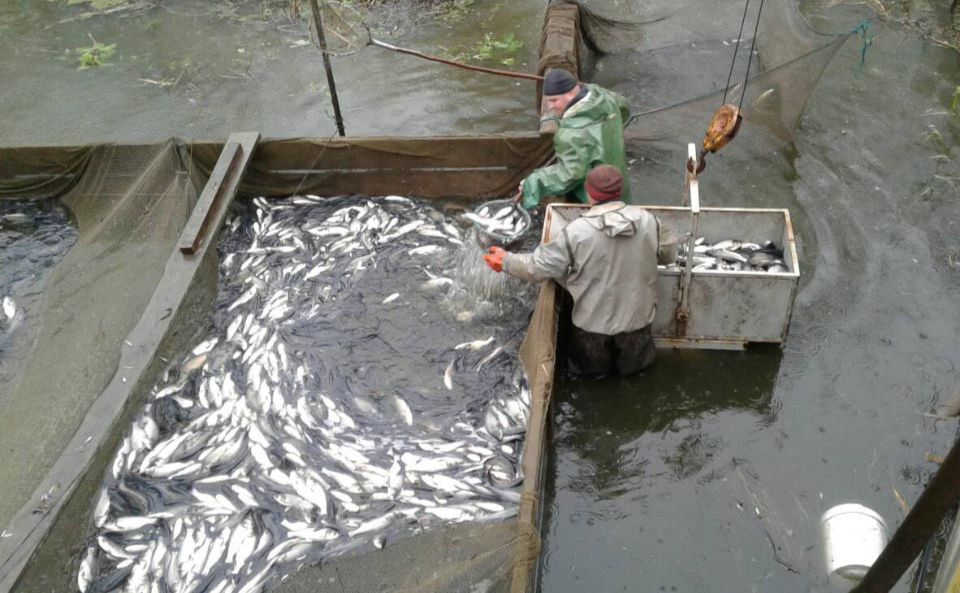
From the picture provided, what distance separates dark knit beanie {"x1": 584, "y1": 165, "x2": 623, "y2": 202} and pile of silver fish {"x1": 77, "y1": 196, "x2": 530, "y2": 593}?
4.45 ft

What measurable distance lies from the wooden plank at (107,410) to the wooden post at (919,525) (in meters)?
4.32

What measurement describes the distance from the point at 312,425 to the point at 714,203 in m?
4.82

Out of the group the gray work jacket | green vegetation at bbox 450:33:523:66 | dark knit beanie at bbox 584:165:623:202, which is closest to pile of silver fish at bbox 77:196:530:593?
the gray work jacket

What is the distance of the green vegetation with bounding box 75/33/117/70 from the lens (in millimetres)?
11820

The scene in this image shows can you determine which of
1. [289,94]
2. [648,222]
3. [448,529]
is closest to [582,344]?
[648,222]

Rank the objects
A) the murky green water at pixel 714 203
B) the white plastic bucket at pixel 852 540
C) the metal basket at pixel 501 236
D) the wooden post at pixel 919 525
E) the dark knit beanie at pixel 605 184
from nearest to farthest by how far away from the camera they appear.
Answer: the wooden post at pixel 919 525 < the white plastic bucket at pixel 852 540 < the murky green water at pixel 714 203 < the dark knit beanie at pixel 605 184 < the metal basket at pixel 501 236

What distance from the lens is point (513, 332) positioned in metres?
5.95

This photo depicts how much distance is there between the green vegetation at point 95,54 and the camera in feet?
38.8

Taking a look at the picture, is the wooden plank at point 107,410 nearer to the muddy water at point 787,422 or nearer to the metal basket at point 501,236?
the metal basket at point 501,236

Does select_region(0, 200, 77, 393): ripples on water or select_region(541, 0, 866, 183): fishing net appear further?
select_region(541, 0, 866, 183): fishing net

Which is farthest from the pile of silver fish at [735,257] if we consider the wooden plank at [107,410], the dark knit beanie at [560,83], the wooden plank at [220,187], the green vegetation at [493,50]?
the green vegetation at [493,50]

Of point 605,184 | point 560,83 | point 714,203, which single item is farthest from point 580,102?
point 714,203

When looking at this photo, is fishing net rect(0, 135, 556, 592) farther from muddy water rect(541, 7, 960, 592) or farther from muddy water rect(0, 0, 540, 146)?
muddy water rect(0, 0, 540, 146)

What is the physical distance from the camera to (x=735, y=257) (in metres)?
5.79
